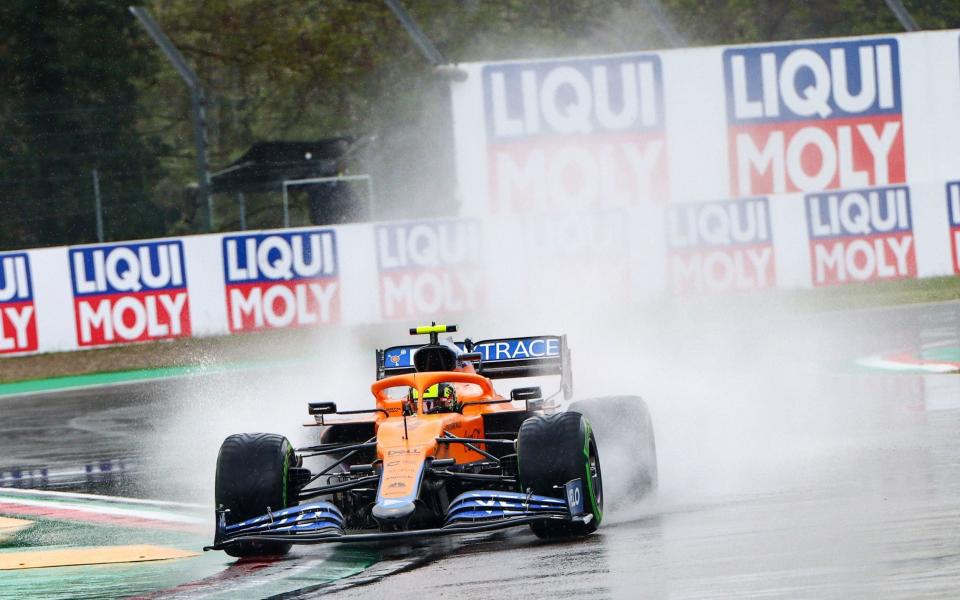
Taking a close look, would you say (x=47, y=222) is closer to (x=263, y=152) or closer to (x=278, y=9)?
(x=263, y=152)

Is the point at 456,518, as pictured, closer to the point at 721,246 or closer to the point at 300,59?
the point at 721,246

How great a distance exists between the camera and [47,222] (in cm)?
2266

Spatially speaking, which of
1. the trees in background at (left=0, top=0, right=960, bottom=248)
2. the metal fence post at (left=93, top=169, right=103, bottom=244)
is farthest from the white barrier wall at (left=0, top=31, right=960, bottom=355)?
the metal fence post at (left=93, top=169, right=103, bottom=244)

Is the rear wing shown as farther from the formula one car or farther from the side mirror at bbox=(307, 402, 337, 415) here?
the side mirror at bbox=(307, 402, 337, 415)

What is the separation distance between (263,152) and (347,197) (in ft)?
6.00

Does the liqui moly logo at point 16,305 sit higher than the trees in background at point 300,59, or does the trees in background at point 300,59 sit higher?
the trees in background at point 300,59

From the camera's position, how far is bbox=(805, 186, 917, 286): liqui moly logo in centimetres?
2217

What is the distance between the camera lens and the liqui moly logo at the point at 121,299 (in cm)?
2044

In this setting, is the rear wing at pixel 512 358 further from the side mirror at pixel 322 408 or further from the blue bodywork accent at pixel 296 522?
the blue bodywork accent at pixel 296 522

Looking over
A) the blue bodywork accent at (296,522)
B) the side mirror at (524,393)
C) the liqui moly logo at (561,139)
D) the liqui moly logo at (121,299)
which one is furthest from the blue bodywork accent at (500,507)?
the liqui moly logo at (561,139)

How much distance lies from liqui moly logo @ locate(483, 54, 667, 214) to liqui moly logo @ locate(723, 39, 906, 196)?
5.49ft

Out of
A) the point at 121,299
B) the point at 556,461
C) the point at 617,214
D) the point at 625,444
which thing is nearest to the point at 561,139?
the point at 617,214

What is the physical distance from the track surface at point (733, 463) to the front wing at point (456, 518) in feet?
0.55

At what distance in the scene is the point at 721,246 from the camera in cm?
2203
